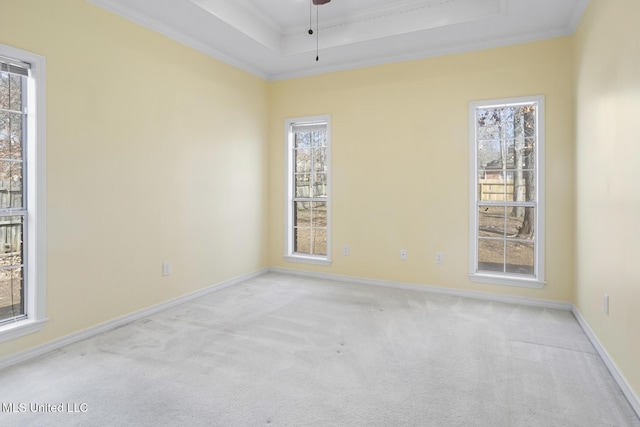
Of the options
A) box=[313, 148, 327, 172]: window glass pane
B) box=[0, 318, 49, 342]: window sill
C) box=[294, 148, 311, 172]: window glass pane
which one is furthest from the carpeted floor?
box=[294, 148, 311, 172]: window glass pane

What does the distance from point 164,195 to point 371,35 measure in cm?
279

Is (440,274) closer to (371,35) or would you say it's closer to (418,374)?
(418,374)

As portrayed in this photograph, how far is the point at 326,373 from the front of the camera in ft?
7.54

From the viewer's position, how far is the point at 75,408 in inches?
75.7

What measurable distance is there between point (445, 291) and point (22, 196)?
13.4 feet

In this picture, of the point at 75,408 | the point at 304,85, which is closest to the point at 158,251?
the point at 75,408

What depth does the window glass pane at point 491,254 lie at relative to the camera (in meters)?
4.25

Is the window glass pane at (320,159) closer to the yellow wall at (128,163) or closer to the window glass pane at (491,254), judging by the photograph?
the yellow wall at (128,163)

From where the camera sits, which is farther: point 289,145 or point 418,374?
point 289,145

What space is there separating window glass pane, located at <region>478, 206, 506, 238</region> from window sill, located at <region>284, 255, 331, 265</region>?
1.98 metres

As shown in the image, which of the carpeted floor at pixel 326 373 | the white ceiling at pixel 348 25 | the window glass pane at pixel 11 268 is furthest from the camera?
the white ceiling at pixel 348 25

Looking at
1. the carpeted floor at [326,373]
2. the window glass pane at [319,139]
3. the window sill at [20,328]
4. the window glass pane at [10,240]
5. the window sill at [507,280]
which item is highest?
the window glass pane at [319,139]

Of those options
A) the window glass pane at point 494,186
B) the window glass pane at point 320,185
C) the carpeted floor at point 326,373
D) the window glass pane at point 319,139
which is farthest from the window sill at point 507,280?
the window glass pane at point 319,139

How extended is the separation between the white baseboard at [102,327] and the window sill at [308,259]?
0.95m
